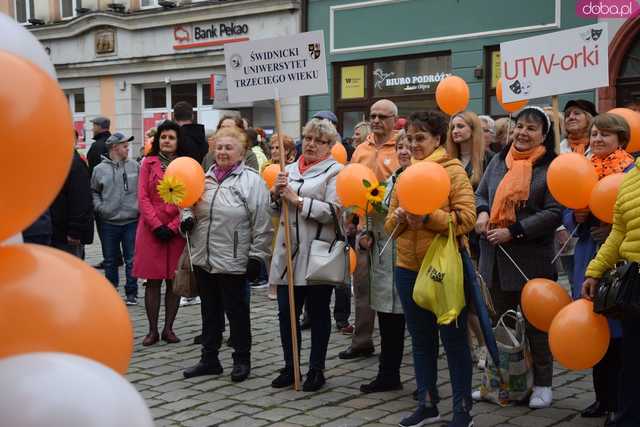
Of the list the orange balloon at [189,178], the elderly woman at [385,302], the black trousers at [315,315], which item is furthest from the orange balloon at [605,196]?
the orange balloon at [189,178]

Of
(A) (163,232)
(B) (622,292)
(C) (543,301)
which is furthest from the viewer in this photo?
(A) (163,232)

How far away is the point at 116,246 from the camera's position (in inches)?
377

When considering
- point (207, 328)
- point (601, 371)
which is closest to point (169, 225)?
point (207, 328)

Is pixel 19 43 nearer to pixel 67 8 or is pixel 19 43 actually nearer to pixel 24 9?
pixel 67 8

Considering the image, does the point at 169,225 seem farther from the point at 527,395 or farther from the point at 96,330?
the point at 96,330

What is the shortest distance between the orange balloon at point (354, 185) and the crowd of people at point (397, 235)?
0.13 metres

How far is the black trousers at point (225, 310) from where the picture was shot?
20.4 feet

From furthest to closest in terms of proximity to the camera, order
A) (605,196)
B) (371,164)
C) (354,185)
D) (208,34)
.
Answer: (208,34)
(371,164)
(354,185)
(605,196)

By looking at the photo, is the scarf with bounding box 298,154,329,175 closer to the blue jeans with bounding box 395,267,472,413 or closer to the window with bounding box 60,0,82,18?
the blue jeans with bounding box 395,267,472,413

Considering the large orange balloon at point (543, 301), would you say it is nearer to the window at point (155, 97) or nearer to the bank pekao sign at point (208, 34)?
the bank pekao sign at point (208, 34)

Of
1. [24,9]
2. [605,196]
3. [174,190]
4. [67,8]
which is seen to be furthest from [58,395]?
[24,9]

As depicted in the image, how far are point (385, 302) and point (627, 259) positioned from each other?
204 centimetres

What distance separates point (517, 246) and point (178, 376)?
2675mm

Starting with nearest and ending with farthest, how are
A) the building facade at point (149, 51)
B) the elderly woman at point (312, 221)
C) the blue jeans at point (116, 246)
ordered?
1. the elderly woman at point (312, 221)
2. the blue jeans at point (116, 246)
3. the building facade at point (149, 51)
